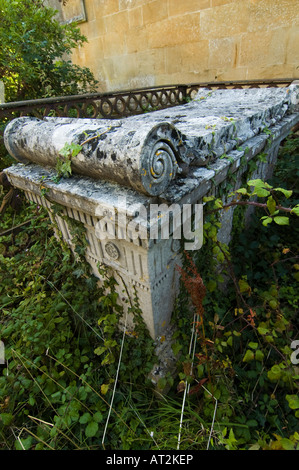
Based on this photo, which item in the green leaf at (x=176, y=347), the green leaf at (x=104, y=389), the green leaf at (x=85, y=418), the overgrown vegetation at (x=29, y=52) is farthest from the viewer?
the overgrown vegetation at (x=29, y=52)

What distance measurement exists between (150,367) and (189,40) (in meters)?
5.01

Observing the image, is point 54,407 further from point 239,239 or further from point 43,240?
point 239,239

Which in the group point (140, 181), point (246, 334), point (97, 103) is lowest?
point (246, 334)

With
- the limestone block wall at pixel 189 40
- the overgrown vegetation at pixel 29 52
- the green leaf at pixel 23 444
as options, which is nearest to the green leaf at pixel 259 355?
the green leaf at pixel 23 444

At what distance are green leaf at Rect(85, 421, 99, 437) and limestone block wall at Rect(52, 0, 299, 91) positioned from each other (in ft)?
14.8

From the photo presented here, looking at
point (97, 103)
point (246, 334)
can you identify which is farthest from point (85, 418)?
point (97, 103)

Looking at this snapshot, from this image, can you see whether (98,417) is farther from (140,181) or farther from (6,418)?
(140,181)

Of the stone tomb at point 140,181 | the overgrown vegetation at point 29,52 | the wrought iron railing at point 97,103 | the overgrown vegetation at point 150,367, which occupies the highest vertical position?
the overgrown vegetation at point 29,52

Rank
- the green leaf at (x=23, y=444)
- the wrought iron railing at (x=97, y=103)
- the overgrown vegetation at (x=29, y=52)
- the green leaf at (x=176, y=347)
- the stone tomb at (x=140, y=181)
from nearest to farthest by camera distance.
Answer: the stone tomb at (x=140, y=181) → the green leaf at (x=23, y=444) → the green leaf at (x=176, y=347) → the wrought iron railing at (x=97, y=103) → the overgrown vegetation at (x=29, y=52)

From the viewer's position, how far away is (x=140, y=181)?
100 cm

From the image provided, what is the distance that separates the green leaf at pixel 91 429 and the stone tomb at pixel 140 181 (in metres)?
0.55

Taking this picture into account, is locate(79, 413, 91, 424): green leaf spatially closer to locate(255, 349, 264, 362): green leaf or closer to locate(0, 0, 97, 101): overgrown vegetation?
locate(255, 349, 264, 362): green leaf

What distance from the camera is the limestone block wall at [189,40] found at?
3.39 metres

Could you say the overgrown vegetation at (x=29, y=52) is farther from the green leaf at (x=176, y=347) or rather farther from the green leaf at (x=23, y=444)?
the green leaf at (x=23, y=444)
